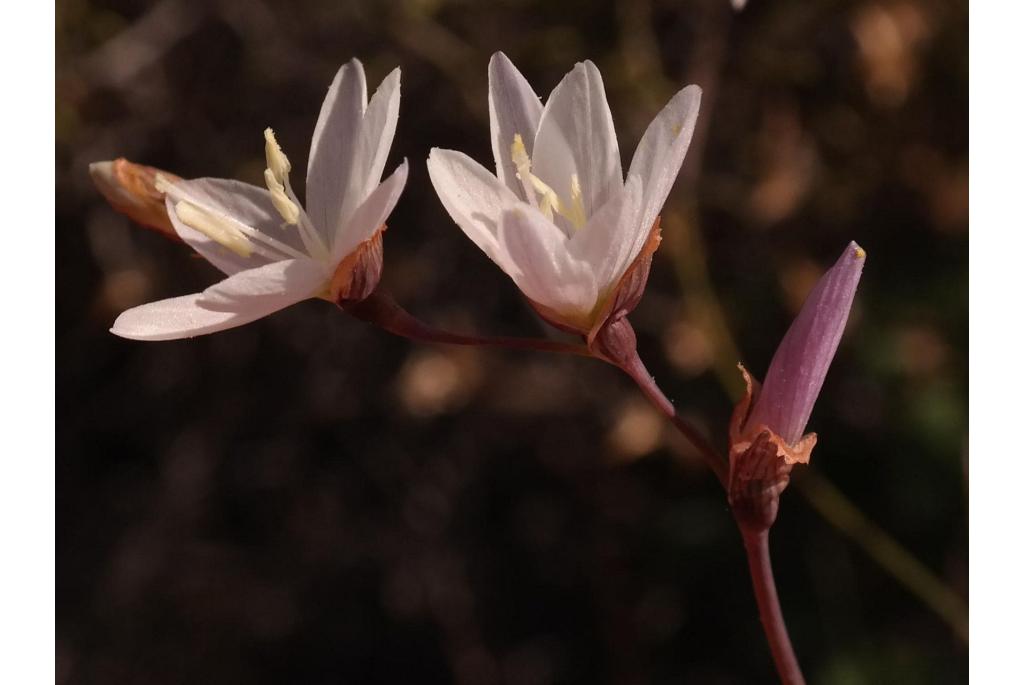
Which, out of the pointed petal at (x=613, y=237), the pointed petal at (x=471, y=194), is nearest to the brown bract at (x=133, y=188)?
the pointed petal at (x=471, y=194)

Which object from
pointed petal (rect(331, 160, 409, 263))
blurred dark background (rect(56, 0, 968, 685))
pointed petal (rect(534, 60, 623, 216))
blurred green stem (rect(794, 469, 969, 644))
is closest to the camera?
pointed petal (rect(331, 160, 409, 263))

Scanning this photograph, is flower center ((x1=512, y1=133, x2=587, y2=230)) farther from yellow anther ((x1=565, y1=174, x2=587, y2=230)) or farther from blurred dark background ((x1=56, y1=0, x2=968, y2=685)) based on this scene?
blurred dark background ((x1=56, y1=0, x2=968, y2=685))

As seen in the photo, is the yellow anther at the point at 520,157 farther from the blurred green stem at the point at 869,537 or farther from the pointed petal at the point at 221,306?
the blurred green stem at the point at 869,537

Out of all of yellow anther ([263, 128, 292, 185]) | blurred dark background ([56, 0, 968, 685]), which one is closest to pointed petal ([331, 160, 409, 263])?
yellow anther ([263, 128, 292, 185])

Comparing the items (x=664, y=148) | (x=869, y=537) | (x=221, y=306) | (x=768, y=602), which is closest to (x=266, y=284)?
(x=221, y=306)
